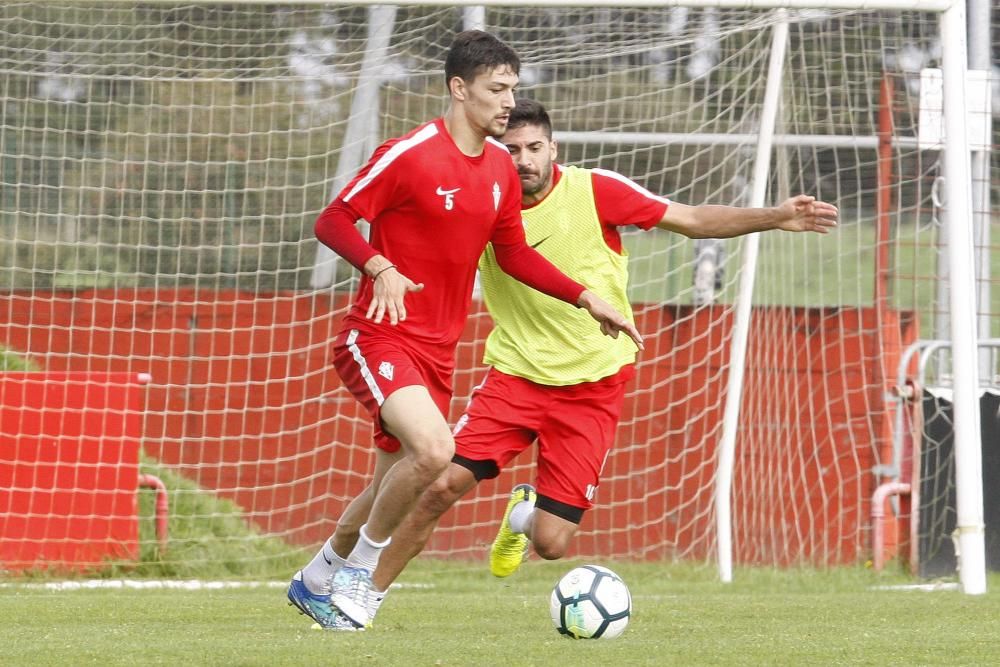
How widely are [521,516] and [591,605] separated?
1.37 meters

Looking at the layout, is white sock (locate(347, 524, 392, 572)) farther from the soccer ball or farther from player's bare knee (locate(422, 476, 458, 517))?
the soccer ball

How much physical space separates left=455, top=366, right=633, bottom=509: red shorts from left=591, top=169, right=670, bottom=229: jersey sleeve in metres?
0.63

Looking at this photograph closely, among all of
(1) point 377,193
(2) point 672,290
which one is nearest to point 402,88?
(2) point 672,290

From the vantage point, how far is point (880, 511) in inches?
329

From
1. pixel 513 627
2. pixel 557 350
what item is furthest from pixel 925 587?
pixel 513 627

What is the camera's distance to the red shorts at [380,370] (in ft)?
16.5

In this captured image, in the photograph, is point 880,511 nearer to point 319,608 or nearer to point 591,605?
point 591,605

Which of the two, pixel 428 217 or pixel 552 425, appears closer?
pixel 428 217

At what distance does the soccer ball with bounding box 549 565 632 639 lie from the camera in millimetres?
4965

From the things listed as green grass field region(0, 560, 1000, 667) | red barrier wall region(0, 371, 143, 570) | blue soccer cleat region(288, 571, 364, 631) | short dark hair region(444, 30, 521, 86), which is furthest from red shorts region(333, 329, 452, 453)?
red barrier wall region(0, 371, 143, 570)

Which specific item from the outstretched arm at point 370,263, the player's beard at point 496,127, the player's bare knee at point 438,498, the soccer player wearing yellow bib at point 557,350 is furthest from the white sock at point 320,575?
the player's beard at point 496,127

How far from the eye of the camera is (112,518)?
8.08 m

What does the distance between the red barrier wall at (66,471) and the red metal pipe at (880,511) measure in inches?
160

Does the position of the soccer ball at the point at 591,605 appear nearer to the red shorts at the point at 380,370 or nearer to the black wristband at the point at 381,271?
the red shorts at the point at 380,370
